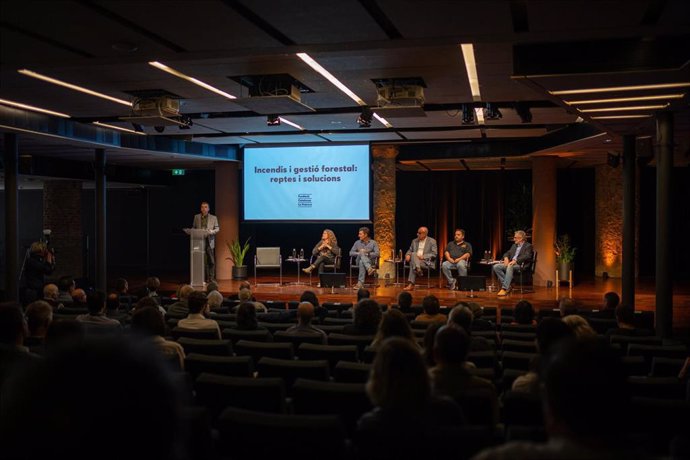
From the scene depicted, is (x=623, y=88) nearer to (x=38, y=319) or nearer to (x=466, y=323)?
(x=466, y=323)

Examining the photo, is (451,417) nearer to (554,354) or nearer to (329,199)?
(554,354)

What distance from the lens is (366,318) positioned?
5215 mm

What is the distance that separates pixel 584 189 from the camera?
1698 cm

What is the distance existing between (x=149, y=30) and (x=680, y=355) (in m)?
4.61

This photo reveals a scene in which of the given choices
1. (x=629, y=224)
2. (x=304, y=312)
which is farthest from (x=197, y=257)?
(x=304, y=312)

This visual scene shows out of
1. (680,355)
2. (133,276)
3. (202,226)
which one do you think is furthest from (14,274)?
(680,355)

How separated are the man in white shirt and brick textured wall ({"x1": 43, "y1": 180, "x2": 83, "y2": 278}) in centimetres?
867

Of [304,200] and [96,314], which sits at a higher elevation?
[304,200]

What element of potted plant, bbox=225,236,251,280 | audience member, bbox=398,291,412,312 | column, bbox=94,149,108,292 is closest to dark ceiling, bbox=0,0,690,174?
column, bbox=94,149,108,292

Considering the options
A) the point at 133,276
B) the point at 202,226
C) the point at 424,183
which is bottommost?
the point at 133,276

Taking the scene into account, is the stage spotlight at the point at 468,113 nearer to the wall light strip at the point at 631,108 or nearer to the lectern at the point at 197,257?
the wall light strip at the point at 631,108

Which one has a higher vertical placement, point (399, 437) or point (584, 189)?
point (584, 189)

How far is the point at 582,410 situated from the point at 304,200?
12.5 meters

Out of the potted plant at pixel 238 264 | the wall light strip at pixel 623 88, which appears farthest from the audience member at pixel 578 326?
the potted plant at pixel 238 264
